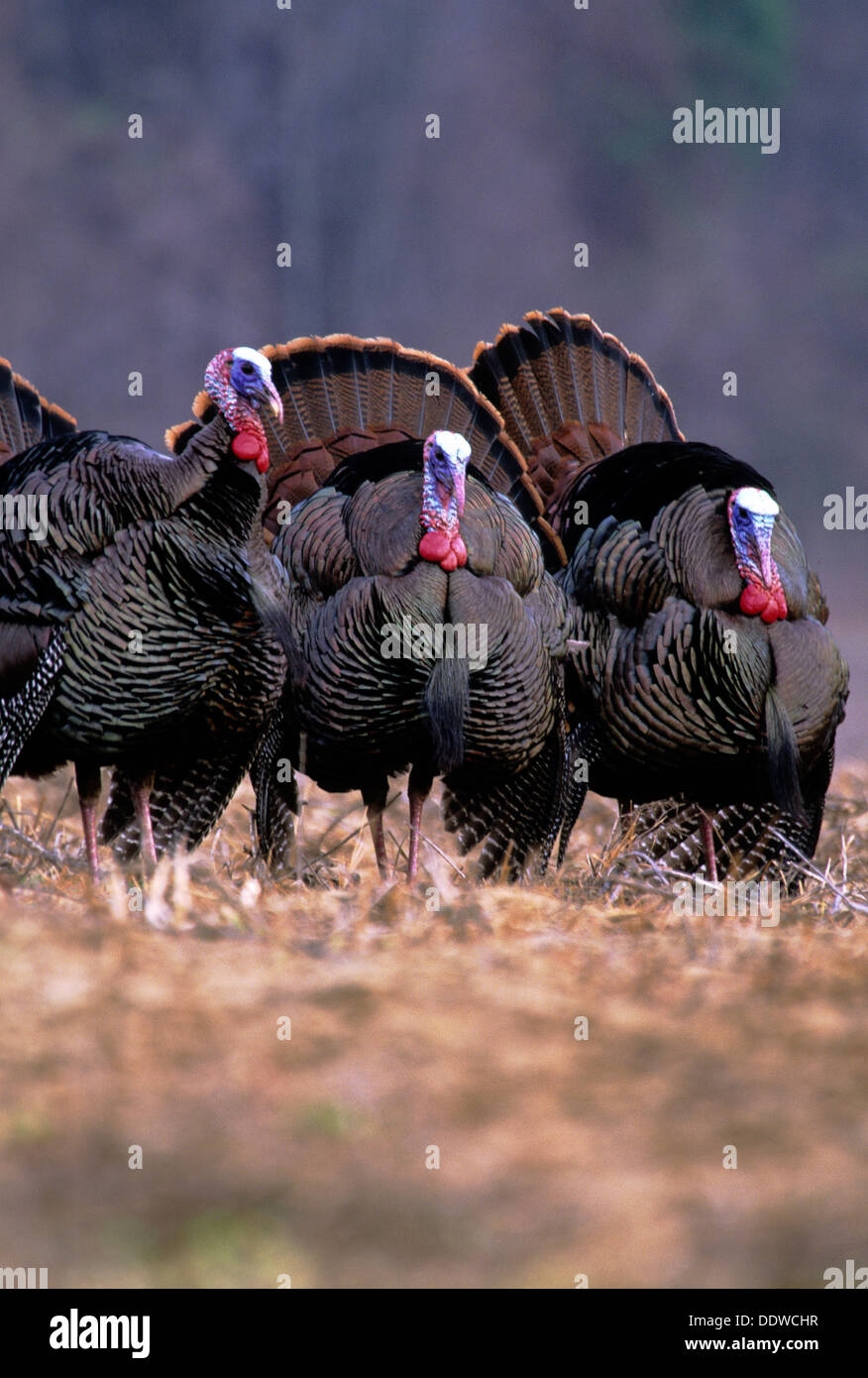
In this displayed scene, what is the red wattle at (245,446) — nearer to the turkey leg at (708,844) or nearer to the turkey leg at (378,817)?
the turkey leg at (378,817)

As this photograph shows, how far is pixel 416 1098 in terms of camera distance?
83.8 inches

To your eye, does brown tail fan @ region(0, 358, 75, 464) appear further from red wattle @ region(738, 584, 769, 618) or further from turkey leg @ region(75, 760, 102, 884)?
red wattle @ region(738, 584, 769, 618)

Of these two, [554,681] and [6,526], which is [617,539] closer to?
[554,681]

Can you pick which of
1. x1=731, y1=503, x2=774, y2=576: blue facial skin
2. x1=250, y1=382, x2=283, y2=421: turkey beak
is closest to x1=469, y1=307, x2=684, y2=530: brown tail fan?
x1=731, y1=503, x2=774, y2=576: blue facial skin

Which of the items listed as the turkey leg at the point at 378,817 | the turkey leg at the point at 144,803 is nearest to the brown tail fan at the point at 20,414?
the turkey leg at the point at 144,803

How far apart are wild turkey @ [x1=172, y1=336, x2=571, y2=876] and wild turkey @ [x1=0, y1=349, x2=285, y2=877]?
196 mm

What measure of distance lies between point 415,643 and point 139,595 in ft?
2.28

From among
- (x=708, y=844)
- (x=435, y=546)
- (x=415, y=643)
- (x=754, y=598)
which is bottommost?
(x=708, y=844)

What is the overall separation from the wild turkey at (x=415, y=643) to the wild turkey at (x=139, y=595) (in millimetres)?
196

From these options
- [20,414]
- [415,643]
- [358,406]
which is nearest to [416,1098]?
[415,643]

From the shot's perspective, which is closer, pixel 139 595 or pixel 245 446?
pixel 139 595

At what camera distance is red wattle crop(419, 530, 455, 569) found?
393 cm

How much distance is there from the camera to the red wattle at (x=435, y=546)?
Result: 3.93m

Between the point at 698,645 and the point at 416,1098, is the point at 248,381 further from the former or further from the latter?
the point at 416,1098
